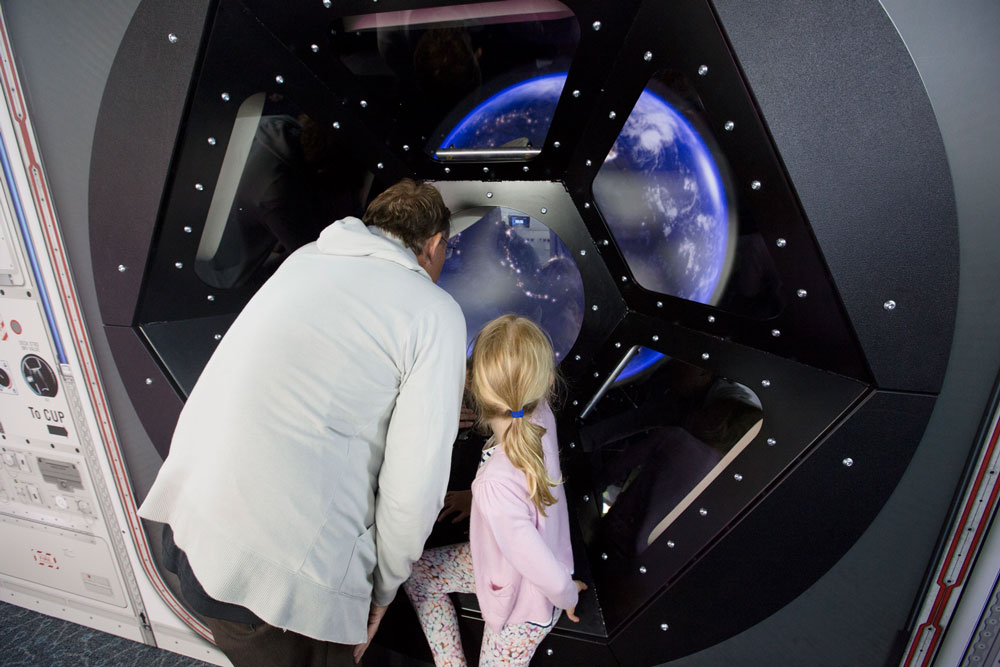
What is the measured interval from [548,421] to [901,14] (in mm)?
997

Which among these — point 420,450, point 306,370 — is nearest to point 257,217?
point 306,370

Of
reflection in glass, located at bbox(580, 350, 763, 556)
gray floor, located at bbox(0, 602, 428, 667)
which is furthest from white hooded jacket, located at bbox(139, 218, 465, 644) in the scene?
gray floor, located at bbox(0, 602, 428, 667)

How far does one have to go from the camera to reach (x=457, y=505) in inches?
66.1

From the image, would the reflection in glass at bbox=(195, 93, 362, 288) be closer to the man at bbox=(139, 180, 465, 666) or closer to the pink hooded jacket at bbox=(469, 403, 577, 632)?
the man at bbox=(139, 180, 465, 666)

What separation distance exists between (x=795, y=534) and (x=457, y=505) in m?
0.89

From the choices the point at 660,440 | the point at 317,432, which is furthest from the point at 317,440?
the point at 660,440

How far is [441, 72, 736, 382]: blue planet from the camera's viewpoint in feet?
4.17

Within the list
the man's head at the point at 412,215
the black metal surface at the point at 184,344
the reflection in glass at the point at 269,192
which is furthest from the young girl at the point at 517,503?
the black metal surface at the point at 184,344

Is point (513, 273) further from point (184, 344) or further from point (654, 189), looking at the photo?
point (184, 344)

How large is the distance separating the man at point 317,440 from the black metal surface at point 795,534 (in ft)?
1.98

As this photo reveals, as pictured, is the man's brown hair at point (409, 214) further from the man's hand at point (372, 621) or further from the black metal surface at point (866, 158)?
the man's hand at point (372, 621)

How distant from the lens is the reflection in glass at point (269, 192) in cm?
144

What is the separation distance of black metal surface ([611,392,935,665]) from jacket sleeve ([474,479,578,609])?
267mm

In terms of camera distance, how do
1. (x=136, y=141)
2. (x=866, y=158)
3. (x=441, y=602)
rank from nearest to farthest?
(x=866, y=158)
(x=136, y=141)
(x=441, y=602)
